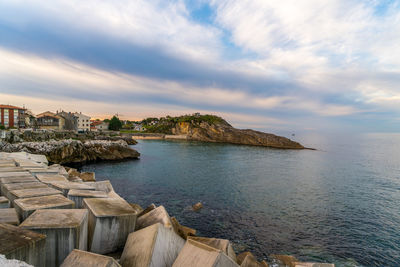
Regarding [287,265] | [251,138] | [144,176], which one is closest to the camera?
[287,265]

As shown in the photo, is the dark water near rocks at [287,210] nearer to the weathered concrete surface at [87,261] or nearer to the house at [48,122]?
the weathered concrete surface at [87,261]

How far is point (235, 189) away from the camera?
24.8m

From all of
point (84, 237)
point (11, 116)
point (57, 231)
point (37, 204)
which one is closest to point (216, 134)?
point (11, 116)

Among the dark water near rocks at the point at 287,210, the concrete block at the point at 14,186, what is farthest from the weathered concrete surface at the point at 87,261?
the dark water near rocks at the point at 287,210

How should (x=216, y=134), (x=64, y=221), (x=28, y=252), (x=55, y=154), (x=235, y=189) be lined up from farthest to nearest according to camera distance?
(x=216, y=134) → (x=55, y=154) → (x=235, y=189) → (x=64, y=221) → (x=28, y=252)

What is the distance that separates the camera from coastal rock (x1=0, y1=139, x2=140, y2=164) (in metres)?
34.8

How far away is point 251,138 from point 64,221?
106 m

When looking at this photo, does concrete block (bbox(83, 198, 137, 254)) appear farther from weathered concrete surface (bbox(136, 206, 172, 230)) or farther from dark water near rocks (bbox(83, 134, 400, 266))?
dark water near rocks (bbox(83, 134, 400, 266))

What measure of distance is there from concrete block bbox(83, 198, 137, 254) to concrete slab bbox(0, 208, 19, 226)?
68.6 inches

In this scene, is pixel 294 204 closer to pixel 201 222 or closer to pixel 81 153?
pixel 201 222

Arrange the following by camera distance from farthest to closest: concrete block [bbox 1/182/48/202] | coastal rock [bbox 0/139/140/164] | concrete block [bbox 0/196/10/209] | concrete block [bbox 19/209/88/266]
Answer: coastal rock [bbox 0/139/140/164] → concrete block [bbox 1/182/48/202] → concrete block [bbox 0/196/10/209] → concrete block [bbox 19/209/88/266]

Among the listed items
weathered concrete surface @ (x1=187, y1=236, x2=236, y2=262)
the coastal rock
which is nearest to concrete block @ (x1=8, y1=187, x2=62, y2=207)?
weathered concrete surface @ (x1=187, y1=236, x2=236, y2=262)

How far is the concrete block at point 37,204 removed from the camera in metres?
5.70

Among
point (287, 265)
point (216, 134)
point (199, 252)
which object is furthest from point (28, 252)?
point (216, 134)
